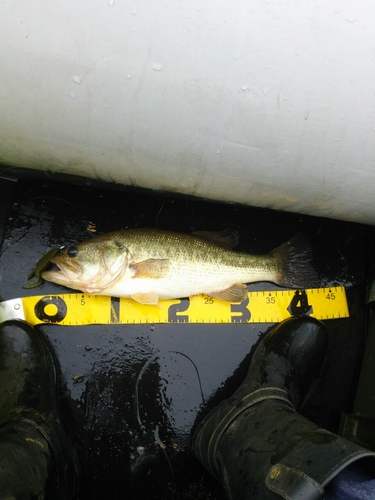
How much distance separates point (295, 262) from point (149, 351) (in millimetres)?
1005

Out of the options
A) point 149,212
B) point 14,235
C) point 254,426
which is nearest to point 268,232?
point 149,212

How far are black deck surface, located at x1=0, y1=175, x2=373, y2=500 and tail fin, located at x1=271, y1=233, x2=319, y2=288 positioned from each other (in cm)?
13

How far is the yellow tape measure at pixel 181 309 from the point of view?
2.26 m

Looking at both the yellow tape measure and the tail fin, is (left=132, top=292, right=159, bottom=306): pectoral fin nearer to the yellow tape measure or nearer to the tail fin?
the yellow tape measure

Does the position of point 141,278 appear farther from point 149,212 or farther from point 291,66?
point 291,66

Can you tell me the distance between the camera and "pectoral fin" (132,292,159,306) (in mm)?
2156

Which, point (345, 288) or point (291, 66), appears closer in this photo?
point (291, 66)

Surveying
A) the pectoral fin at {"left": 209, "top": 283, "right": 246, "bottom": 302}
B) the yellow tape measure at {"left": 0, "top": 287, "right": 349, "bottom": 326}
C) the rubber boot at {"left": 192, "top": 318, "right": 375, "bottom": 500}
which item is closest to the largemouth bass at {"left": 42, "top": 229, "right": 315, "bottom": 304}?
the pectoral fin at {"left": 209, "top": 283, "right": 246, "bottom": 302}

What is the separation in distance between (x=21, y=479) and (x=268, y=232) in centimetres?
180

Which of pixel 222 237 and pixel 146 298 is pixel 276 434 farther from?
pixel 222 237

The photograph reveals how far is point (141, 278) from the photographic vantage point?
212 centimetres

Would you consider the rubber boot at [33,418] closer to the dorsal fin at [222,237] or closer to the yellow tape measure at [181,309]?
the yellow tape measure at [181,309]

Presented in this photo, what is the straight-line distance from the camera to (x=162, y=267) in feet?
6.97

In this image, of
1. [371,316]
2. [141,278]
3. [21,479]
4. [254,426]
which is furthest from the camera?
[371,316]
